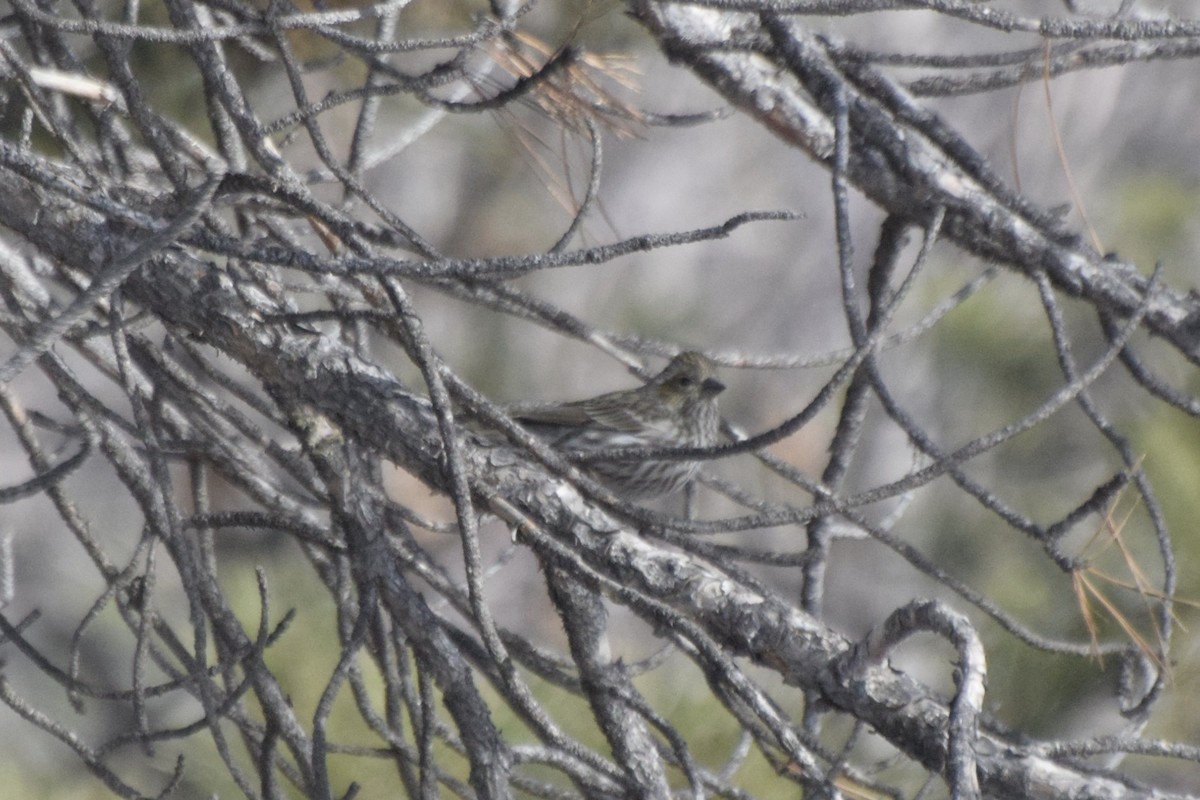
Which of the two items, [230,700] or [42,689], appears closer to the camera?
[230,700]

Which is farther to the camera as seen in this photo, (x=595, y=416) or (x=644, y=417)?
(x=644, y=417)

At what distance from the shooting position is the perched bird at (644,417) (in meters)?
4.47

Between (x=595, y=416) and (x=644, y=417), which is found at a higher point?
(x=644, y=417)

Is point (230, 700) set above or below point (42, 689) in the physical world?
below

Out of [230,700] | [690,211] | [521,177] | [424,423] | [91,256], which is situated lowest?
[230,700]

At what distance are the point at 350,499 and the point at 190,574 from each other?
0.26 meters

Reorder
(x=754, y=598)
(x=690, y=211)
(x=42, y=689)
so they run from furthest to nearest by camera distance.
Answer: (x=690, y=211)
(x=42, y=689)
(x=754, y=598)

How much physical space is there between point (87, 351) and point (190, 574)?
27.8 inches

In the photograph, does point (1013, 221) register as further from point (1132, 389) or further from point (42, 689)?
point (42, 689)

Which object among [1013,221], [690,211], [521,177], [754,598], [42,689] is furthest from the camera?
[690,211]

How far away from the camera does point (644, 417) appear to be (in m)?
4.68

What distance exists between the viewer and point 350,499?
2139mm

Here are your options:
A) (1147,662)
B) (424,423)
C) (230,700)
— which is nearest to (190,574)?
(230,700)

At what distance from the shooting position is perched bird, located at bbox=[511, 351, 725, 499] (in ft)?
14.7
